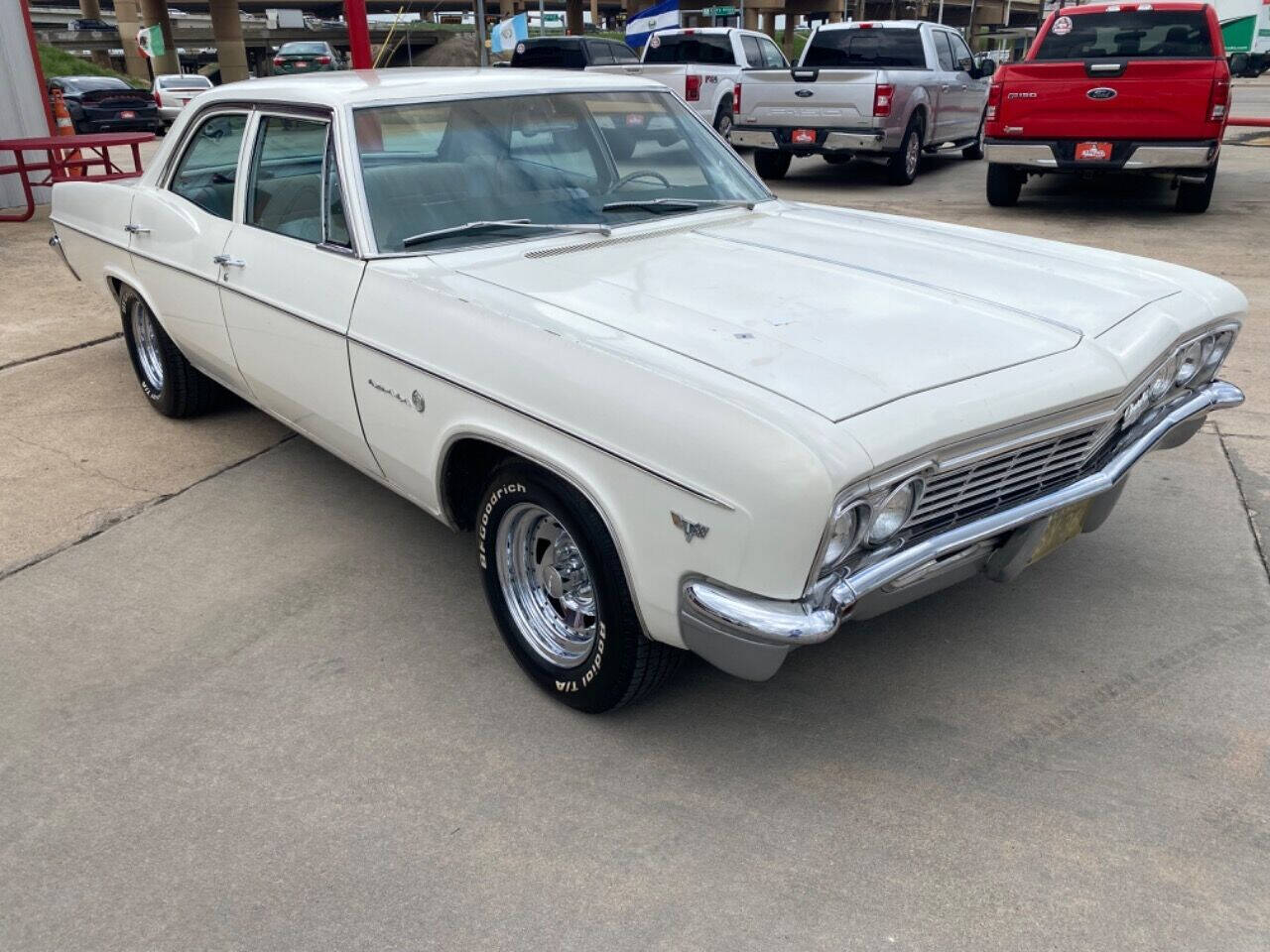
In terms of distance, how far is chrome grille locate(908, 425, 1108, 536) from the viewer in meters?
2.51

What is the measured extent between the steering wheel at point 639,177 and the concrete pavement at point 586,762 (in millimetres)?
1443

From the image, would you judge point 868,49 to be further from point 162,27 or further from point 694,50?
point 162,27

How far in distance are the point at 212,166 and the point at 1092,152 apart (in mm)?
8148

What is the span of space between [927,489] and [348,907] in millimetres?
1600

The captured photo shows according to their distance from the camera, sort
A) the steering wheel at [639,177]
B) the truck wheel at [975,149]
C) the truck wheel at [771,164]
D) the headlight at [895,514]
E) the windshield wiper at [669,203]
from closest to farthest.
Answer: the headlight at [895,514] → the windshield wiper at [669,203] → the steering wheel at [639,177] → the truck wheel at [771,164] → the truck wheel at [975,149]

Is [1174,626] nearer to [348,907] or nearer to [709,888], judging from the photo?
[709,888]

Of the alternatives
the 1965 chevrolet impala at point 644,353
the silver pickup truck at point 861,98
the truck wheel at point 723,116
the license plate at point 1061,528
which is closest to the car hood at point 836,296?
the 1965 chevrolet impala at point 644,353

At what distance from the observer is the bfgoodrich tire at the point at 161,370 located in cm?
→ 494

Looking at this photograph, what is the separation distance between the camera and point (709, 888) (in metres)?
2.38

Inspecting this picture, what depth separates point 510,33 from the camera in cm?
1970

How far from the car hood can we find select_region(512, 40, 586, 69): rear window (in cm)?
1443

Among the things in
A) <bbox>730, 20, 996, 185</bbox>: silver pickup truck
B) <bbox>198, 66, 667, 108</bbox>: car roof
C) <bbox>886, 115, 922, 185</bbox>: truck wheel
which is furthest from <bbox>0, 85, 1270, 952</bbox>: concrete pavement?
<bbox>886, 115, 922, 185</bbox>: truck wheel

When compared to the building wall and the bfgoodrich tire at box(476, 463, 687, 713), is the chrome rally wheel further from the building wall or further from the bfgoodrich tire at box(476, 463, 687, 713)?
the building wall

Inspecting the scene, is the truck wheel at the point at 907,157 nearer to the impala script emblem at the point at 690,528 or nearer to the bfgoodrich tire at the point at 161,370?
the bfgoodrich tire at the point at 161,370
